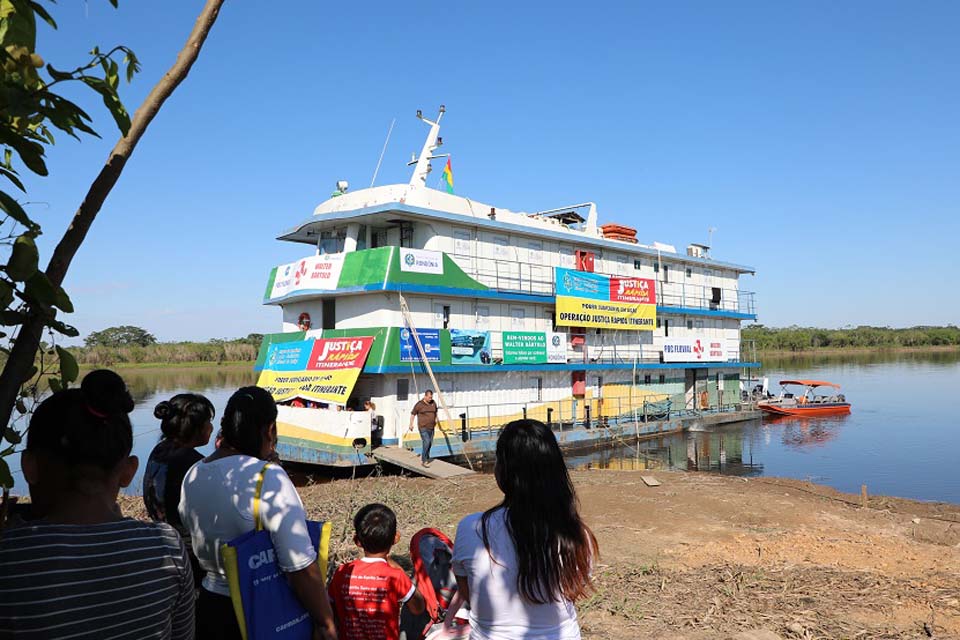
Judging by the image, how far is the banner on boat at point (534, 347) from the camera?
1964 centimetres

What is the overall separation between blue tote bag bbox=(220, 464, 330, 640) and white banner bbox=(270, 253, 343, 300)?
14755 millimetres

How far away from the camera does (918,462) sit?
818 inches

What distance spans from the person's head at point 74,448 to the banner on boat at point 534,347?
17.6 meters

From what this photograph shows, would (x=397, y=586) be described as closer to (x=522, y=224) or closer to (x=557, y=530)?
(x=557, y=530)

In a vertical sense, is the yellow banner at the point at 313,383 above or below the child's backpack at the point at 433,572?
above

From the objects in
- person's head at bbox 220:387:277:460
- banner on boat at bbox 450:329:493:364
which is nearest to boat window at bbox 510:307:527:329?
banner on boat at bbox 450:329:493:364

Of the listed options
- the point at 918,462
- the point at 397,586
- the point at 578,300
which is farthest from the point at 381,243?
the point at 918,462

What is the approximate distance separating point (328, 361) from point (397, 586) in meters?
13.7

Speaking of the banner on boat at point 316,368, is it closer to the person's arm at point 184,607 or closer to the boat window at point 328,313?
the boat window at point 328,313

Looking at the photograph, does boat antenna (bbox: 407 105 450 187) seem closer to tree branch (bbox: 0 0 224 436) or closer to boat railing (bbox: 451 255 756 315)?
boat railing (bbox: 451 255 756 315)

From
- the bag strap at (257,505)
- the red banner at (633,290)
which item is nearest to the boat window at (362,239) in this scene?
the red banner at (633,290)

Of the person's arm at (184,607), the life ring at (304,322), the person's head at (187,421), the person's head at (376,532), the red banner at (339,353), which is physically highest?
the life ring at (304,322)

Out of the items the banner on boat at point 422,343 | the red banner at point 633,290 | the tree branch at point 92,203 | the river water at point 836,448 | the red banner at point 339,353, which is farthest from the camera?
the red banner at point 633,290

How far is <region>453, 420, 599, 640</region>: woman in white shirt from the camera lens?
2.37 meters
